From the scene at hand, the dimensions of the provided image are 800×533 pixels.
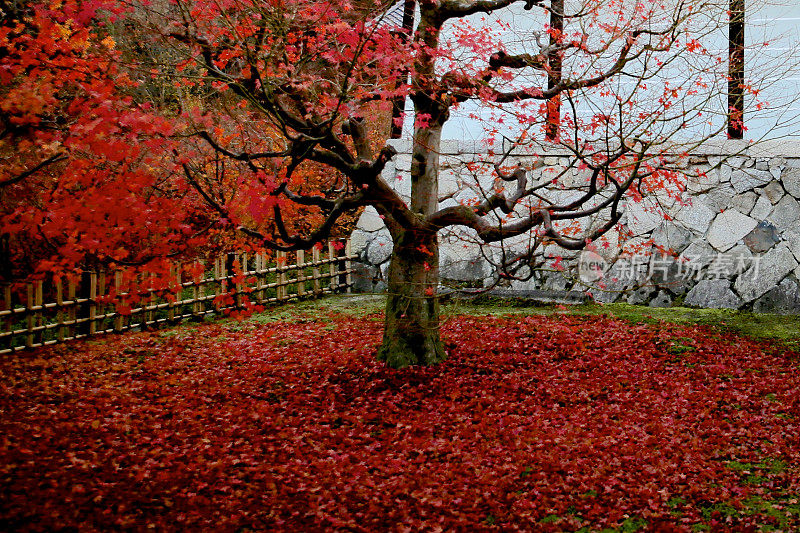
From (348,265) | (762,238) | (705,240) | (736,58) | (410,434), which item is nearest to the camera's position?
(410,434)

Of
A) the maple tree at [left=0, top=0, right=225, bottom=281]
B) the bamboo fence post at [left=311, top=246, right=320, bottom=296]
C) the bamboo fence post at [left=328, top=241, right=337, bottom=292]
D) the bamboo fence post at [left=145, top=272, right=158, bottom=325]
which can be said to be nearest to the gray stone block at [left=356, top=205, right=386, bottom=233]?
the bamboo fence post at [left=328, top=241, right=337, bottom=292]

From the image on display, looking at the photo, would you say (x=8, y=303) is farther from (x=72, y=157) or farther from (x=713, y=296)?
(x=713, y=296)

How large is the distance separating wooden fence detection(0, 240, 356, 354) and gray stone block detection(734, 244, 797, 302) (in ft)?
24.3

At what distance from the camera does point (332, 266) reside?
13.8 meters

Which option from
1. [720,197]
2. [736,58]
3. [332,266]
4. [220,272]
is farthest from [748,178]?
[220,272]

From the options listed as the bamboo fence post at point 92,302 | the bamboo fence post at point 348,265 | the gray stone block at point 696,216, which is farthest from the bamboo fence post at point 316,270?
the gray stone block at point 696,216

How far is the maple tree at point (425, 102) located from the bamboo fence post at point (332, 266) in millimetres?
1426

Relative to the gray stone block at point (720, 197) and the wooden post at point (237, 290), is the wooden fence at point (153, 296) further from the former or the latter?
the gray stone block at point (720, 197)

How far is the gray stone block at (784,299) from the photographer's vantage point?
11023mm

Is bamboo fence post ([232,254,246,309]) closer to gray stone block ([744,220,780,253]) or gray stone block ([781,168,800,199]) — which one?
gray stone block ([744,220,780,253])

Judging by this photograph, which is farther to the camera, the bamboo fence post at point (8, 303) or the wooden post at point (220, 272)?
the wooden post at point (220, 272)

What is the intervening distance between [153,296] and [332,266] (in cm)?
387

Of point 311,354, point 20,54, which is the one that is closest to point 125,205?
point 20,54

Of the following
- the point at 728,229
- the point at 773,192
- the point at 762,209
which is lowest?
the point at 728,229
